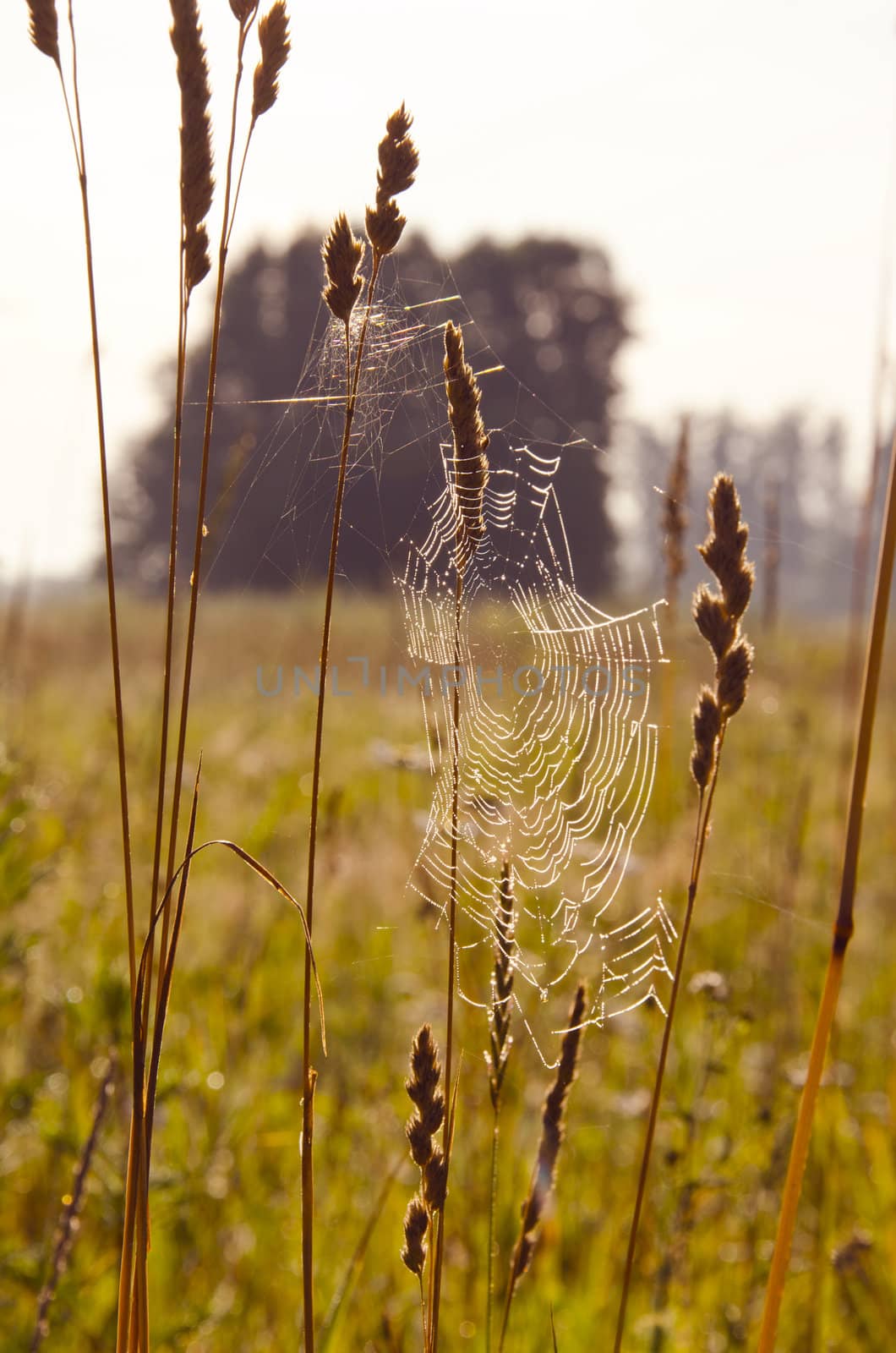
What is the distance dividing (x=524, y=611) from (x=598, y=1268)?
1.43 m

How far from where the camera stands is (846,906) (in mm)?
791

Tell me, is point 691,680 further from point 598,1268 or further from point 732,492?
point 732,492

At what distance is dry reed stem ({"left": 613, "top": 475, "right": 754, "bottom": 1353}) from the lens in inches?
31.9

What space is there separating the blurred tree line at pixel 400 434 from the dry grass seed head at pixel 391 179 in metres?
0.20

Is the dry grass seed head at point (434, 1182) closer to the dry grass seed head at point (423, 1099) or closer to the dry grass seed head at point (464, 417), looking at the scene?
the dry grass seed head at point (423, 1099)

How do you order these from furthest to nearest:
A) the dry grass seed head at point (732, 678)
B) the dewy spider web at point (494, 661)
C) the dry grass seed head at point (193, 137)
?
the dewy spider web at point (494, 661), the dry grass seed head at point (732, 678), the dry grass seed head at point (193, 137)

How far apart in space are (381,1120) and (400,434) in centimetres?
159

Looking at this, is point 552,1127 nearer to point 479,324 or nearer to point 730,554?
point 730,554

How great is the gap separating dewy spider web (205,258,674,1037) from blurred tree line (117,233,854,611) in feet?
0.03

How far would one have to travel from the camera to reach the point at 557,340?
1102 inches

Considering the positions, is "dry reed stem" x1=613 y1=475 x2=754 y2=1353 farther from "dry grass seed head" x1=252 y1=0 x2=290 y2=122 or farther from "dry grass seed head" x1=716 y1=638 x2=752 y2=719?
"dry grass seed head" x1=252 y1=0 x2=290 y2=122

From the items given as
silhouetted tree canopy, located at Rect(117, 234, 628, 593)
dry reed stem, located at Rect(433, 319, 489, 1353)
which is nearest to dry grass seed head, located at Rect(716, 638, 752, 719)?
dry reed stem, located at Rect(433, 319, 489, 1353)

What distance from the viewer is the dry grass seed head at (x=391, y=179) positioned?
30.3 inches

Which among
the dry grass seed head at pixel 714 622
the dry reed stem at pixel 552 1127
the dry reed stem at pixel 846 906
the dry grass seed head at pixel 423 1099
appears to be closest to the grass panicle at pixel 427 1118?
the dry grass seed head at pixel 423 1099
